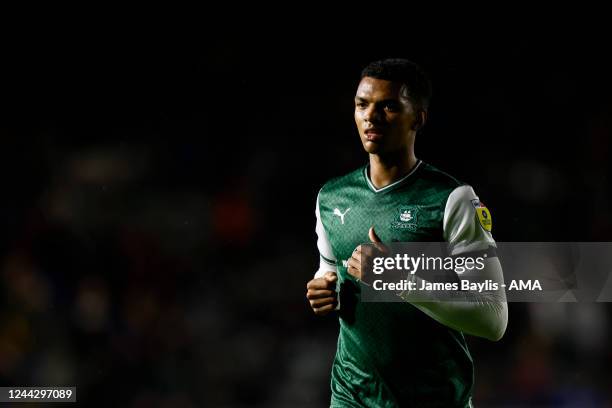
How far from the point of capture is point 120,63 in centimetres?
740

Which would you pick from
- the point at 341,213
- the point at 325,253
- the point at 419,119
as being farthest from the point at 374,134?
the point at 325,253

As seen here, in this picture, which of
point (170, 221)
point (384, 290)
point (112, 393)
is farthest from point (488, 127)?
point (384, 290)

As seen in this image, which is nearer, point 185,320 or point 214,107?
point 185,320

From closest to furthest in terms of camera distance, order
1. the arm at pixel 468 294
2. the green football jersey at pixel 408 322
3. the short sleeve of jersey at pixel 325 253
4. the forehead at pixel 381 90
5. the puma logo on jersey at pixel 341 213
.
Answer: the arm at pixel 468 294 → the green football jersey at pixel 408 322 → the forehead at pixel 381 90 → the puma logo on jersey at pixel 341 213 → the short sleeve of jersey at pixel 325 253

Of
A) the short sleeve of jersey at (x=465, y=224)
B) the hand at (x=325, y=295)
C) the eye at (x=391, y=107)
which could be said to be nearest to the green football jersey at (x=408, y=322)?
the short sleeve of jersey at (x=465, y=224)

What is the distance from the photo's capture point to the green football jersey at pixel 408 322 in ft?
9.45

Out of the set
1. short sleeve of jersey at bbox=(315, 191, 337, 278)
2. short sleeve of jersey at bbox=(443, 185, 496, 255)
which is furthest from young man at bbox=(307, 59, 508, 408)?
short sleeve of jersey at bbox=(315, 191, 337, 278)

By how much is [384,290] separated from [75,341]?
148 inches

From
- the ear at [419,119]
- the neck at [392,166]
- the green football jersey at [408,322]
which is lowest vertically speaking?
the green football jersey at [408,322]

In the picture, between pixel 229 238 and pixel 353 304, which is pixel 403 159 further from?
pixel 229 238

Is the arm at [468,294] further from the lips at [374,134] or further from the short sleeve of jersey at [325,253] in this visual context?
the short sleeve of jersey at [325,253]

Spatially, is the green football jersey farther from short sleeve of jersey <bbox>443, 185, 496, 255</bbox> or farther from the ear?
the ear

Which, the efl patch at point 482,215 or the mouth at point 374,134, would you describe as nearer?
the efl patch at point 482,215

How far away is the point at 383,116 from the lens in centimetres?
298
